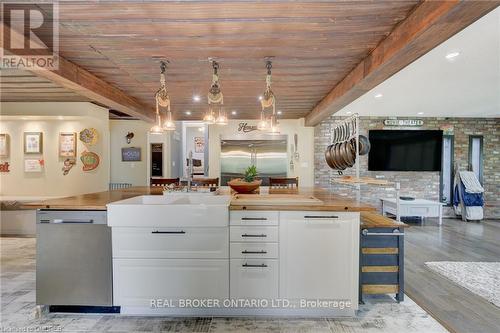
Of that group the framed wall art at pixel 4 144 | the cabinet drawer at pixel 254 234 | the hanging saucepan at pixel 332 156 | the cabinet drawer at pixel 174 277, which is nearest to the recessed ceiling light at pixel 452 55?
the hanging saucepan at pixel 332 156

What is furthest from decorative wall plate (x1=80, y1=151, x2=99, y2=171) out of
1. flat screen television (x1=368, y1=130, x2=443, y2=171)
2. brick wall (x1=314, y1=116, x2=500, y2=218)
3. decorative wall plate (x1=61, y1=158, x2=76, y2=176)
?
flat screen television (x1=368, y1=130, x2=443, y2=171)

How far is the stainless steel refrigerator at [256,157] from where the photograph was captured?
6328mm

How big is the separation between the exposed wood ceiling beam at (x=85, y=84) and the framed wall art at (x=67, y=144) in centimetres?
178

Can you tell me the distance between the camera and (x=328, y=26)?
201 centimetres

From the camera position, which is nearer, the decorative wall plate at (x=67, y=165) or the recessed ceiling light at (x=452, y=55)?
the recessed ceiling light at (x=452, y=55)

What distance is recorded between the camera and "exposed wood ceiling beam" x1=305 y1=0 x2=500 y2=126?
58.9 inches

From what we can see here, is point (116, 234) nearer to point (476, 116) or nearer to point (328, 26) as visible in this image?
point (328, 26)

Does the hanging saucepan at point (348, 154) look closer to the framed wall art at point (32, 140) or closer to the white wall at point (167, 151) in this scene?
the white wall at point (167, 151)

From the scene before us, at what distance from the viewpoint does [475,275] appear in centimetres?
319

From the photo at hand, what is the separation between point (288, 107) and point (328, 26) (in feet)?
9.67

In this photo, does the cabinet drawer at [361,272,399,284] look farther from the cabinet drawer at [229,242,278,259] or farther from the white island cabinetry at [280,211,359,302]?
the cabinet drawer at [229,242,278,259]

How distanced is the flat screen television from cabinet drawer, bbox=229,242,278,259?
17.2 ft

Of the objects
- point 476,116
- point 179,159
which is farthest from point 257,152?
point 476,116

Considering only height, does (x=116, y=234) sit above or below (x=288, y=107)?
below
